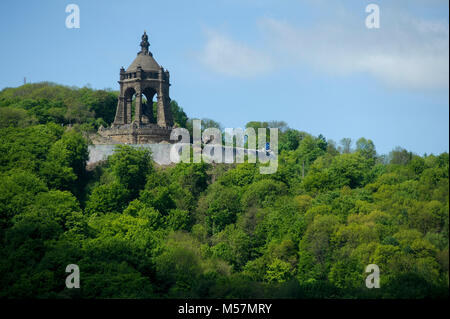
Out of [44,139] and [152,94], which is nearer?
[44,139]

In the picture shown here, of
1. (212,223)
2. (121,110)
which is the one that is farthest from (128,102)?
(212,223)

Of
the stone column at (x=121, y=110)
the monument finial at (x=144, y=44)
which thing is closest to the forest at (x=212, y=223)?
the stone column at (x=121, y=110)

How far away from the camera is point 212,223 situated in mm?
76750

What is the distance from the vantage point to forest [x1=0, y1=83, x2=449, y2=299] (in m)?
62.2

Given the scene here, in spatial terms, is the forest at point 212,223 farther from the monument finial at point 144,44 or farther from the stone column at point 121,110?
the monument finial at point 144,44

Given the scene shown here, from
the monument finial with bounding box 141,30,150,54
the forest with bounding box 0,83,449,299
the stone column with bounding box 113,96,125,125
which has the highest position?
the monument finial with bounding box 141,30,150,54

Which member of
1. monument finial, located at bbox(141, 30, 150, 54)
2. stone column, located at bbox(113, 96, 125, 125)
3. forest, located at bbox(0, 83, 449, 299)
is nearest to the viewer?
forest, located at bbox(0, 83, 449, 299)

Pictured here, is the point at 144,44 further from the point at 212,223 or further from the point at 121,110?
the point at 212,223

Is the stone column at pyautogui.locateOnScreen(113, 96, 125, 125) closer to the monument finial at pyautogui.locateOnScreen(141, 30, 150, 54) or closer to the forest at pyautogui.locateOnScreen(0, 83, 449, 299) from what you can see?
the forest at pyautogui.locateOnScreen(0, 83, 449, 299)

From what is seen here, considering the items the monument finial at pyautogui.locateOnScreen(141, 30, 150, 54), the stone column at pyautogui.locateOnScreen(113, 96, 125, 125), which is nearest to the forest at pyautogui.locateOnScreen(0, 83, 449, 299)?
the stone column at pyautogui.locateOnScreen(113, 96, 125, 125)

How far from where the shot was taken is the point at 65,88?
364 feet
